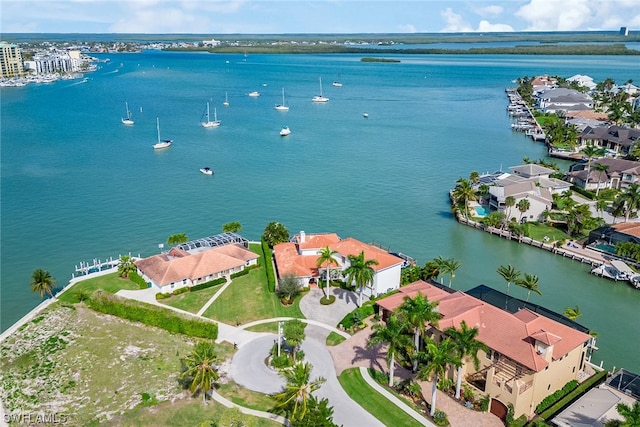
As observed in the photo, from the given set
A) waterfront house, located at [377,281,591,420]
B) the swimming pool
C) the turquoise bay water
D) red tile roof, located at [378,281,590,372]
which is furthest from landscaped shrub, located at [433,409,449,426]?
the swimming pool

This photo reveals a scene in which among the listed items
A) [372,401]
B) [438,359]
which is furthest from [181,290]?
[438,359]

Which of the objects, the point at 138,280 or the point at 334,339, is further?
the point at 138,280

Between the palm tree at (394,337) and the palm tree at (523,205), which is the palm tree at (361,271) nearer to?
the palm tree at (394,337)

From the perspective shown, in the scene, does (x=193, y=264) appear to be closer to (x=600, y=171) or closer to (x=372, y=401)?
(x=372, y=401)

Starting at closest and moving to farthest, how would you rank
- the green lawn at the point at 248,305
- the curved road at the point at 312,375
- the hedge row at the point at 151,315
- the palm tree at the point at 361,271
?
the curved road at the point at 312,375
the hedge row at the point at 151,315
the palm tree at the point at 361,271
the green lawn at the point at 248,305

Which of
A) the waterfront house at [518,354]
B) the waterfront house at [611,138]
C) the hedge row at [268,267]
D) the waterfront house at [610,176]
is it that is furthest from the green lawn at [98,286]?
the waterfront house at [611,138]

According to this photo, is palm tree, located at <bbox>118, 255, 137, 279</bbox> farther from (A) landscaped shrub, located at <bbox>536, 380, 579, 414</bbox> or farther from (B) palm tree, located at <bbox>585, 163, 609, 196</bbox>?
(B) palm tree, located at <bbox>585, 163, 609, 196</bbox>
